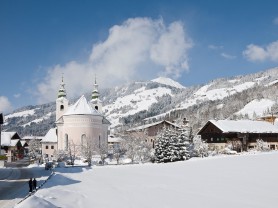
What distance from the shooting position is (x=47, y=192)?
28.7 m

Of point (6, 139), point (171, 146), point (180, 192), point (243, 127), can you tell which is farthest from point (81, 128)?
point (180, 192)

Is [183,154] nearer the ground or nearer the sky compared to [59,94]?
nearer the ground

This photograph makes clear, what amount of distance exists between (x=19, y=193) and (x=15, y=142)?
7610 centimetres

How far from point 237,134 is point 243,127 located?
2662mm

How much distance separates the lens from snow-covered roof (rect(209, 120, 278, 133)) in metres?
80.8

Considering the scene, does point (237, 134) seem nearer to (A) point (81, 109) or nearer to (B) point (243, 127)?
(B) point (243, 127)

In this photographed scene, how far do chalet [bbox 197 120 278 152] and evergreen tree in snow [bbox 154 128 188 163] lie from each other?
2051 centimetres

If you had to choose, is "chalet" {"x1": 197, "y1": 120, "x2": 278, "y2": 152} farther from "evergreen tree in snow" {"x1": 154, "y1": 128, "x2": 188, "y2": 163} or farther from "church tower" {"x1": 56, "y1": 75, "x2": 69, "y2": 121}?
"church tower" {"x1": 56, "y1": 75, "x2": 69, "y2": 121}

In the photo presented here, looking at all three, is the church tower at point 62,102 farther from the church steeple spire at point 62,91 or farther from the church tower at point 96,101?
the church tower at point 96,101

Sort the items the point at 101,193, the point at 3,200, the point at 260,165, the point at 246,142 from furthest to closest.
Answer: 1. the point at 246,142
2. the point at 260,165
3. the point at 101,193
4. the point at 3,200

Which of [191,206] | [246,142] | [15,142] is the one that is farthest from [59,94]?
[191,206]

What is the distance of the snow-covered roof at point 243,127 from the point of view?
3182 inches

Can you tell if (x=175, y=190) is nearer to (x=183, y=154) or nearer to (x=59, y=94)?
(x=183, y=154)

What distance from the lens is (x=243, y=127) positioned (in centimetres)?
8288
